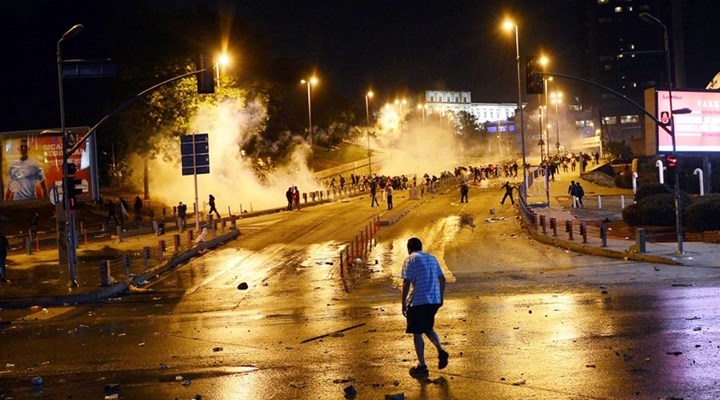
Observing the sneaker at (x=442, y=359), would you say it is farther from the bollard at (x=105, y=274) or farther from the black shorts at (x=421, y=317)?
the bollard at (x=105, y=274)

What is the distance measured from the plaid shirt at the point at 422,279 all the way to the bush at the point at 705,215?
79.4 ft

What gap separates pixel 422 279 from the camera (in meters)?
10.3

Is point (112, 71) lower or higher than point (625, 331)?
higher

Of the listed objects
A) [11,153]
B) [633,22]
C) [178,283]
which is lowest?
[178,283]

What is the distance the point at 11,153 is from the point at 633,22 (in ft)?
512

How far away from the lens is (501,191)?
221 feet

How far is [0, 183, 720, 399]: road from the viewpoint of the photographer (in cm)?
984

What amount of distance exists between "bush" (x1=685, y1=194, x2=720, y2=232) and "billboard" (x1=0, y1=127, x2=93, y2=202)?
23.4m

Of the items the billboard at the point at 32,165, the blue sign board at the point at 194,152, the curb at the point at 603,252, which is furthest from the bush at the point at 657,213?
the billboard at the point at 32,165

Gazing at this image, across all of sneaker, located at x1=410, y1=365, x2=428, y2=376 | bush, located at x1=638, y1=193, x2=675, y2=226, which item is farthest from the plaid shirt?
bush, located at x1=638, y1=193, x2=675, y2=226

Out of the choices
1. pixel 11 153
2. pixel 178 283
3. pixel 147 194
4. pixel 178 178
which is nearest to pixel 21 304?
pixel 178 283

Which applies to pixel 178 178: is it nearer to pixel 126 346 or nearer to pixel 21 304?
pixel 21 304

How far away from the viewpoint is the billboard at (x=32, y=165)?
34.6m

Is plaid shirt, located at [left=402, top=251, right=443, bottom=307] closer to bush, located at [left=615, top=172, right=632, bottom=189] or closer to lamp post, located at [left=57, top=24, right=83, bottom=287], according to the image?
lamp post, located at [left=57, top=24, right=83, bottom=287]
